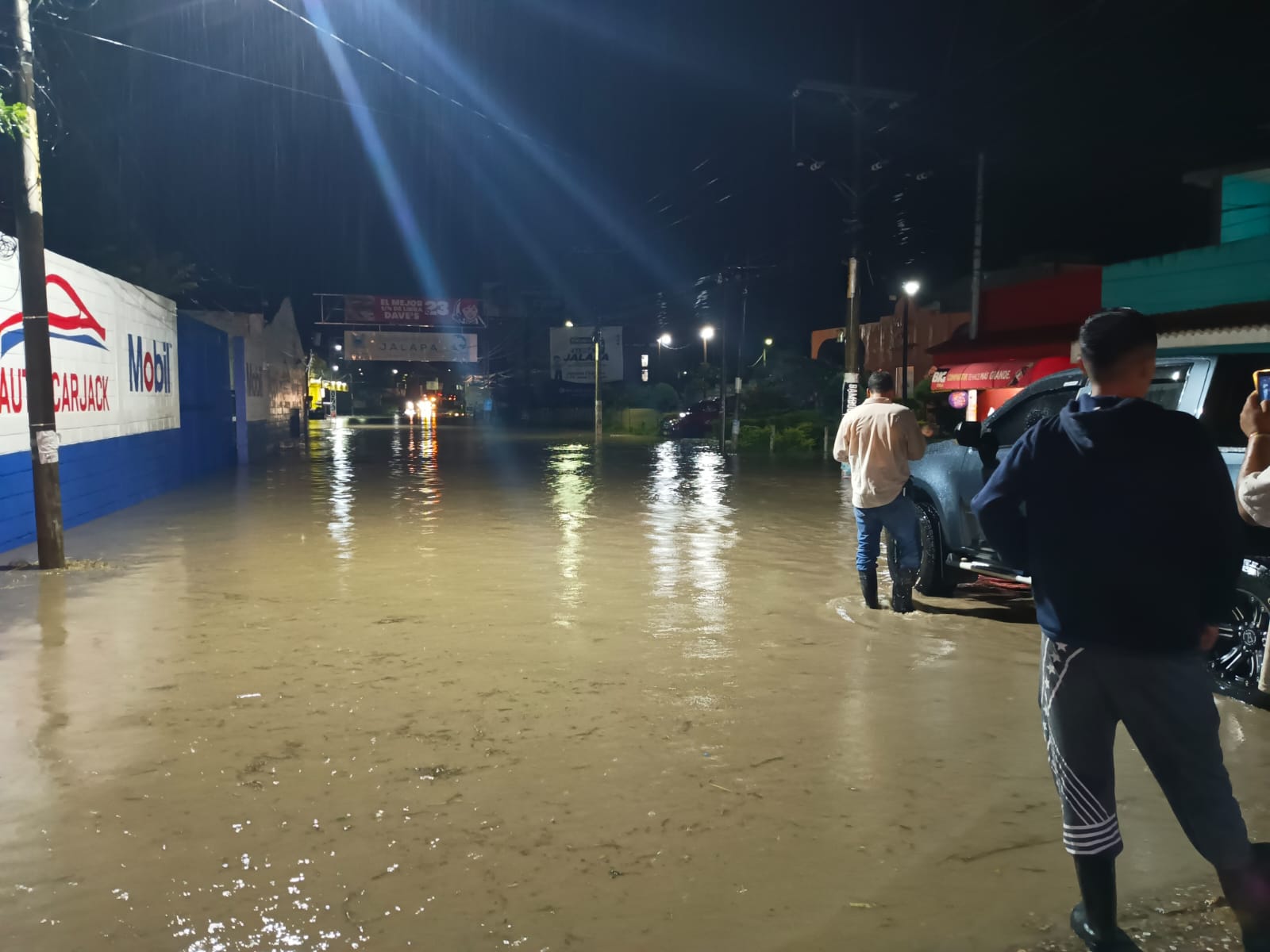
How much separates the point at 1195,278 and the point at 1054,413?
1440cm

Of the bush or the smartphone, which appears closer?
the smartphone

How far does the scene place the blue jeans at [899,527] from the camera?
25.6 feet

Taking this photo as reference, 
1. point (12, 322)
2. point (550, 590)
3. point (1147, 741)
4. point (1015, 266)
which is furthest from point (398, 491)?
point (1015, 266)

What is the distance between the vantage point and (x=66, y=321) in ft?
41.5

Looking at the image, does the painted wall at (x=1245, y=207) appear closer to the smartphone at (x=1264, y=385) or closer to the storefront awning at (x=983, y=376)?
the storefront awning at (x=983, y=376)

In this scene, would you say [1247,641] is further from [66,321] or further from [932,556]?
[66,321]

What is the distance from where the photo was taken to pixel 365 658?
681 cm

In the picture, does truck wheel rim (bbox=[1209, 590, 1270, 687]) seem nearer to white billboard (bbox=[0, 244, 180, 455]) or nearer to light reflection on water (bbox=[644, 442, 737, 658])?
light reflection on water (bbox=[644, 442, 737, 658])

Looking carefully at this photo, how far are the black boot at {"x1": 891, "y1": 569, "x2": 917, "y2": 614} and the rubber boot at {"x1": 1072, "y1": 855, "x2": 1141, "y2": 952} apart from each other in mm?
4866

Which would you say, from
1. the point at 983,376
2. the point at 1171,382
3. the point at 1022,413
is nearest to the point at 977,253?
the point at 983,376

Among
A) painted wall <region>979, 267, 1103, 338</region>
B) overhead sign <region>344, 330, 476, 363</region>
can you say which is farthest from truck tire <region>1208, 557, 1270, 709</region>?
overhead sign <region>344, 330, 476, 363</region>

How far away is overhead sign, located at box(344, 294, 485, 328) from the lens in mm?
55938

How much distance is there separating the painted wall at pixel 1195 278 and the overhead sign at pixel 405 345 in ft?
137

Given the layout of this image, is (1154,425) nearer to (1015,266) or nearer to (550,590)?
(550,590)
